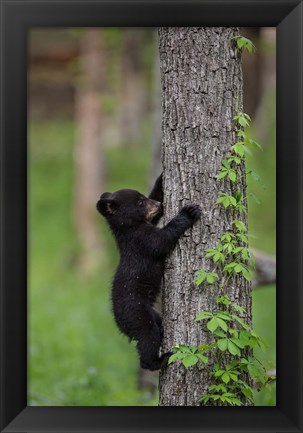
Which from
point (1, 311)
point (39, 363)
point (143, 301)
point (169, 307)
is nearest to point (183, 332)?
point (169, 307)

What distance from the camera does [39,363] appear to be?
10.1 meters

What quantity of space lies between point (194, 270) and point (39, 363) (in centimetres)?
605

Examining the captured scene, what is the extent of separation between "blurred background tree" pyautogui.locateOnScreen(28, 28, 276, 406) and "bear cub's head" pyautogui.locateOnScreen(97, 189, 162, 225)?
30.8 inches

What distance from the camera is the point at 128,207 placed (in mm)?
5543

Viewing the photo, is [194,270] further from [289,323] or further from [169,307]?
[289,323]

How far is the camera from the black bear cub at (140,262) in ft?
16.3

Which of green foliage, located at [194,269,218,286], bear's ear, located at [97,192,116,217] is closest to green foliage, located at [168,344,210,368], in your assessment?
green foliage, located at [194,269,218,286]

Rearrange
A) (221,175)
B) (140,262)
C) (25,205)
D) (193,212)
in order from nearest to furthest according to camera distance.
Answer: (25,205), (221,175), (193,212), (140,262)

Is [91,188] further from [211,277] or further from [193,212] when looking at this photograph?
[211,277]

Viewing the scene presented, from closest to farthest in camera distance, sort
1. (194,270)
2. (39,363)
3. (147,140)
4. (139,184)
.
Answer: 1. (194,270)
2. (39,363)
3. (139,184)
4. (147,140)

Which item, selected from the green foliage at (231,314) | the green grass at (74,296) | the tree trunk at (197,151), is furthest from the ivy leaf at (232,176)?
the green grass at (74,296)

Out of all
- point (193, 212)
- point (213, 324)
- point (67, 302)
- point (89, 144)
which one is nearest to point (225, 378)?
point (213, 324)

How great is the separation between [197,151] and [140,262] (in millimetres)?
1015

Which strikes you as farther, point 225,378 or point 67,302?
point 67,302
